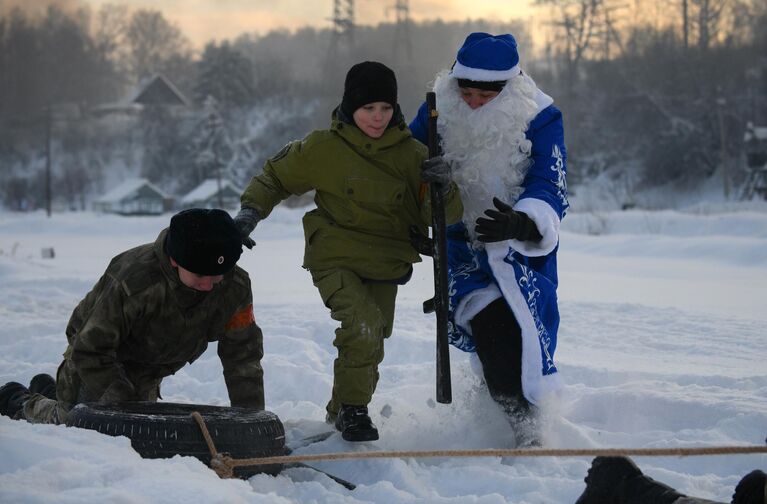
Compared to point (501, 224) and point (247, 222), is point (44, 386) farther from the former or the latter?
point (501, 224)

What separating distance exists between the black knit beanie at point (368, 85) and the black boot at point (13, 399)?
1.88 meters

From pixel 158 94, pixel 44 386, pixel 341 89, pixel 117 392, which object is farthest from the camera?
pixel 158 94

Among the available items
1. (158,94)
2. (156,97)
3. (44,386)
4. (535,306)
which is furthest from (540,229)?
(158,94)

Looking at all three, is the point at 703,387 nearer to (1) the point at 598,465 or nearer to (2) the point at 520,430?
(2) the point at 520,430

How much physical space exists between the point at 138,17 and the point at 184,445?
279ft

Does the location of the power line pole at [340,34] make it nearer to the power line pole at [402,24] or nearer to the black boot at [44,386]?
the power line pole at [402,24]

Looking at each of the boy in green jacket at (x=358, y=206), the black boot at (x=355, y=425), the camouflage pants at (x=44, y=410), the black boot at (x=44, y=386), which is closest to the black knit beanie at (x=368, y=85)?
the boy in green jacket at (x=358, y=206)

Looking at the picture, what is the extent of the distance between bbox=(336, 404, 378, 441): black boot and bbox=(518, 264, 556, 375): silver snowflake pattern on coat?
743 mm

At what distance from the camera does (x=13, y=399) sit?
433cm

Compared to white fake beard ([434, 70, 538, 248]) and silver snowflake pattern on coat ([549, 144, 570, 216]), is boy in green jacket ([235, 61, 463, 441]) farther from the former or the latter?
silver snowflake pattern on coat ([549, 144, 570, 216])

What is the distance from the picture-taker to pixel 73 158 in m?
60.4

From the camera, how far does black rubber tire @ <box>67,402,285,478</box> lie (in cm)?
330

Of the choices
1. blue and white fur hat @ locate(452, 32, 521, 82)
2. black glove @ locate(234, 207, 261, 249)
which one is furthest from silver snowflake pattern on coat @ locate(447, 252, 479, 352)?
black glove @ locate(234, 207, 261, 249)

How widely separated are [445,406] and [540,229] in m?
1.04
